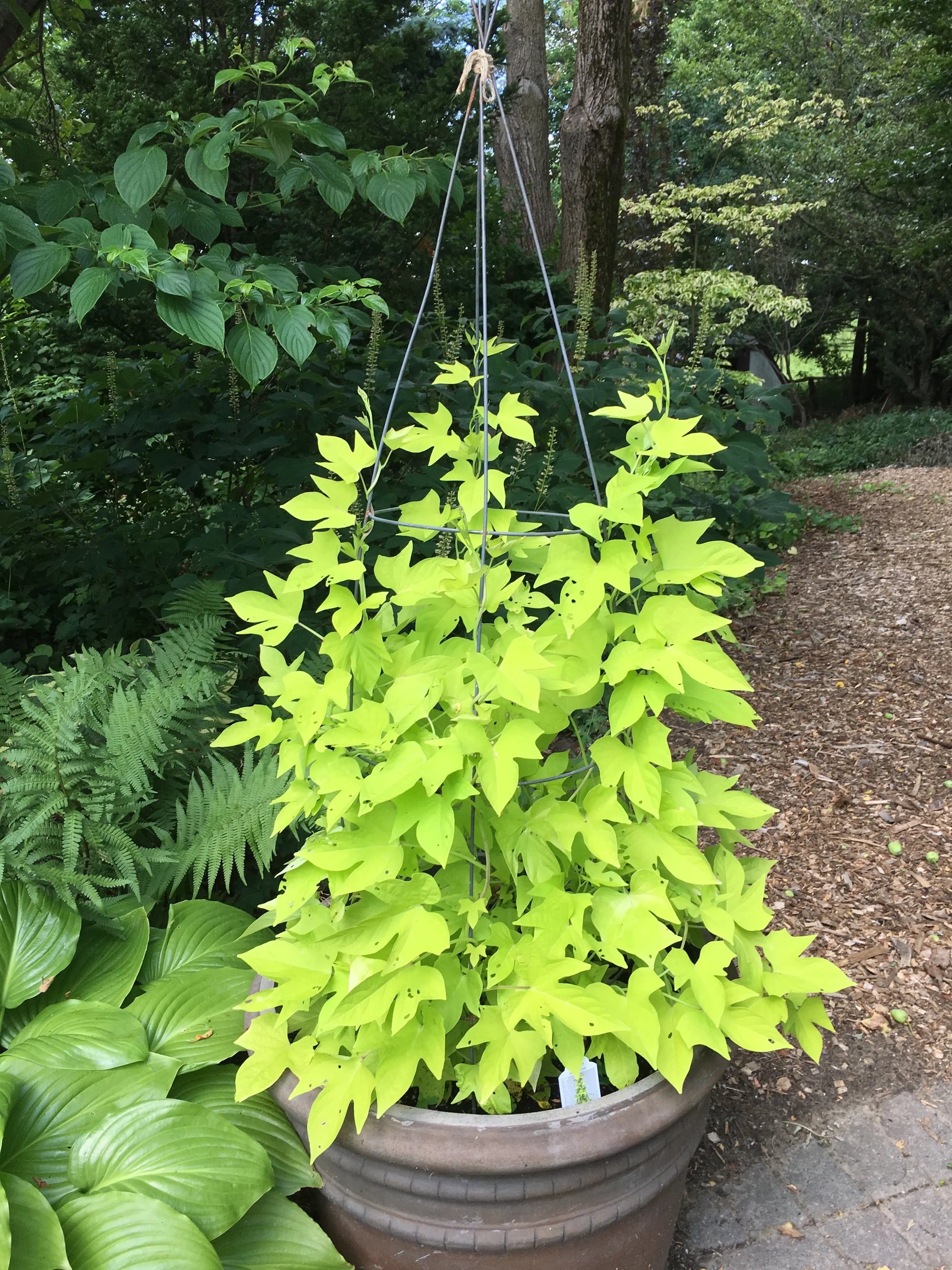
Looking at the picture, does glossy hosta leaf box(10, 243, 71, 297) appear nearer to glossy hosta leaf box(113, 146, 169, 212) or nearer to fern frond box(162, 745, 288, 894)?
glossy hosta leaf box(113, 146, 169, 212)

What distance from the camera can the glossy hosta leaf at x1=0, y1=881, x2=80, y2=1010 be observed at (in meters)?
1.51

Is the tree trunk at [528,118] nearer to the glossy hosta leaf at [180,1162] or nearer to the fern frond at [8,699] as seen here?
the fern frond at [8,699]

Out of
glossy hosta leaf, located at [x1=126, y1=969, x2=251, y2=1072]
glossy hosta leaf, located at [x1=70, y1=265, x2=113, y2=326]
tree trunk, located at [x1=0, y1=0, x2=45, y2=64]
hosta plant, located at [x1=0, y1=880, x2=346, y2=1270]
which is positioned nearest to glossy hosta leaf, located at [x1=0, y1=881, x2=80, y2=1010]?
hosta plant, located at [x1=0, y1=880, x2=346, y2=1270]

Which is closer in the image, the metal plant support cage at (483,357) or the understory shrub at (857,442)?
the metal plant support cage at (483,357)

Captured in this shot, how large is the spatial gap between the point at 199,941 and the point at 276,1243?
54 centimetres

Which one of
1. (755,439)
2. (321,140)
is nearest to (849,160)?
(755,439)

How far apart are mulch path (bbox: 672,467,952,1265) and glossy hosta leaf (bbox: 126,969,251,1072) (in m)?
0.92

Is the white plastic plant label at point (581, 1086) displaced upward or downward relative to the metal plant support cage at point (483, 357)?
downward

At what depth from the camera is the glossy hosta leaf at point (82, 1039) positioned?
138cm

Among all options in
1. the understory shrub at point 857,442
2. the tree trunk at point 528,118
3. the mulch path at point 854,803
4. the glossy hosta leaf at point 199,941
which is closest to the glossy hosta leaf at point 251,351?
the glossy hosta leaf at point 199,941

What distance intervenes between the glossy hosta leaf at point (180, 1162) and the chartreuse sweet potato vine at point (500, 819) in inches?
5.1

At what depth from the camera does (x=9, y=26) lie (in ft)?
7.39

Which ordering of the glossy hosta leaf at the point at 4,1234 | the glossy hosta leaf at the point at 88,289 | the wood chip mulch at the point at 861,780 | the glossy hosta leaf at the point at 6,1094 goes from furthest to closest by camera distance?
the wood chip mulch at the point at 861,780 < the glossy hosta leaf at the point at 88,289 < the glossy hosta leaf at the point at 6,1094 < the glossy hosta leaf at the point at 4,1234

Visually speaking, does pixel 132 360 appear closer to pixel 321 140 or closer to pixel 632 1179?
pixel 321 140
